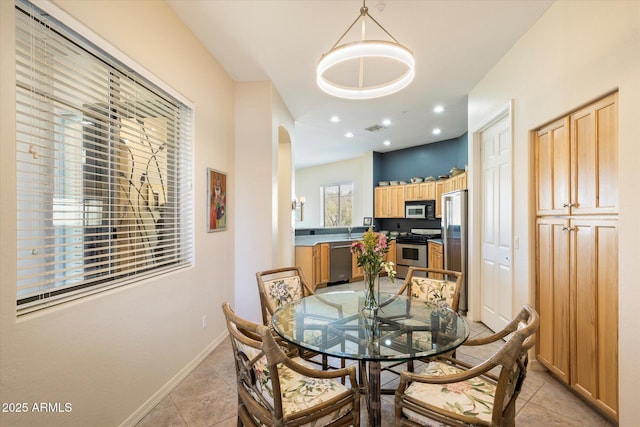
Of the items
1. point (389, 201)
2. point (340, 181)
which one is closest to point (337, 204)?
point (340, 181)

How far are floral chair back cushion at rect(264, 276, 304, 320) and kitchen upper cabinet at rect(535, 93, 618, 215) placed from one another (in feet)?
7.28

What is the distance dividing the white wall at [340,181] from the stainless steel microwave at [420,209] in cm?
102

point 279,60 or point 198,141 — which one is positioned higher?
point 279,60

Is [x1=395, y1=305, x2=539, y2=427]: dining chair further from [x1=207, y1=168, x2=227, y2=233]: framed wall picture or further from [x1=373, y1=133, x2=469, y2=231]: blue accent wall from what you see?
[x1=373, y1=133, x2=469, y2=231]: blue accent wall

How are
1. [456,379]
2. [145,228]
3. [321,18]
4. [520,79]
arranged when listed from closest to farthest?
[456,379], [145,228], [321,18], [520,79]

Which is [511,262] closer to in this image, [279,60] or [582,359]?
[582,359]

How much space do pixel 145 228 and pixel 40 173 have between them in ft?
2.73

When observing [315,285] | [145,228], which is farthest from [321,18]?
[315,285]

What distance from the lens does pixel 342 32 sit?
8.43 feet

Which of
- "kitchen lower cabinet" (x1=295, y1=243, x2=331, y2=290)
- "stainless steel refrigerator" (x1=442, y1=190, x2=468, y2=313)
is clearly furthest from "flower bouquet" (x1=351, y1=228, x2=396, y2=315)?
"kitchen lower cabinet" (x1=295, y1=243, x2=331, y2=290)

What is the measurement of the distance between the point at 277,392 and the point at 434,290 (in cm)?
166

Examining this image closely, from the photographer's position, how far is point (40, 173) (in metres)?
1.38

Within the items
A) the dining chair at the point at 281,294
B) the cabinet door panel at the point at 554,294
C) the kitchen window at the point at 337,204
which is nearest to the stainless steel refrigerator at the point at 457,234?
the cabinet door panel at the point at 554,294

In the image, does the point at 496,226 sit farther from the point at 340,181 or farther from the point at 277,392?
the point at 340,181
